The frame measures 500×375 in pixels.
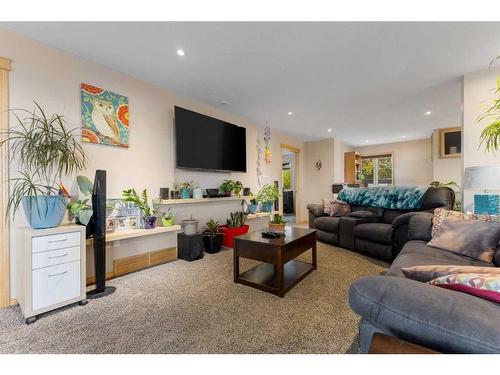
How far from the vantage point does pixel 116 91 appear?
2750 mm

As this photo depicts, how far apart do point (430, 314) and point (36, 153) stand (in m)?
2.73

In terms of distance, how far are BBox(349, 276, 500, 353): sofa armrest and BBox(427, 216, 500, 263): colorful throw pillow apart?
4.94ft

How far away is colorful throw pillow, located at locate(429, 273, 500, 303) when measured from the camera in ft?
2.37

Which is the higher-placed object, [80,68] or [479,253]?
[80,68]

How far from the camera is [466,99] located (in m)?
2.89

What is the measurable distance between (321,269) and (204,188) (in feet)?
7.12

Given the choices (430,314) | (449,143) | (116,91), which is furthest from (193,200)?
(449,143)

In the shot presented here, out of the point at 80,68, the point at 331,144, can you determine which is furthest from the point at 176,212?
the point at 331,144

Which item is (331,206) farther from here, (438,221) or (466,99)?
(466,99)

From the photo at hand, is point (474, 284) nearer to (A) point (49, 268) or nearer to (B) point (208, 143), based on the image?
(A) point (49, 268)

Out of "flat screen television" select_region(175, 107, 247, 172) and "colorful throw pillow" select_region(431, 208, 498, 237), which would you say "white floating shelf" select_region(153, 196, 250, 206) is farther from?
"colorful throw pillow" select_region(431, 208, 498, 237)

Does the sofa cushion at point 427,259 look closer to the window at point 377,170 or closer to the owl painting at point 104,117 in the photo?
the owl painting at point 104,117

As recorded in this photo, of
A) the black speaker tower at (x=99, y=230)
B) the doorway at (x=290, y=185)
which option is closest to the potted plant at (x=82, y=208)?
the black speaker tower at (x=99, y=230)

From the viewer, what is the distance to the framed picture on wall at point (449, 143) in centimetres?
532
